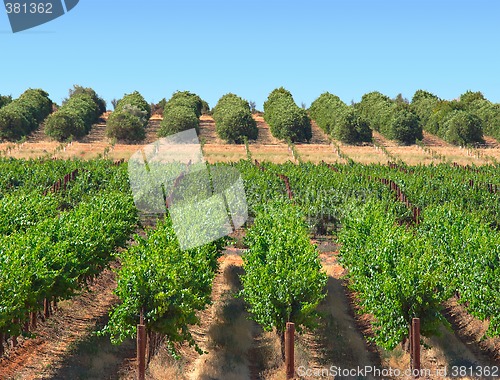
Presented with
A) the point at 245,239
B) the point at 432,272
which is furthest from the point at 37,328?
the point at 432,272

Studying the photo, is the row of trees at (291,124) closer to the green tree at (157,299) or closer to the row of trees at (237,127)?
the row of trees at (237,127)

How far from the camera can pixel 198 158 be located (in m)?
68.3

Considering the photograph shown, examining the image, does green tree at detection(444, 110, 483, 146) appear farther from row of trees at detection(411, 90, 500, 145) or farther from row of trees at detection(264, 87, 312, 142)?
row of trees at detection(264, 87, 312, 142)

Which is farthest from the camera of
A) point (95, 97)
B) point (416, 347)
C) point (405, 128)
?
point (95, 97)

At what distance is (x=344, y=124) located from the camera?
306 ft

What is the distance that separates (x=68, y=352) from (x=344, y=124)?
79.1 meters

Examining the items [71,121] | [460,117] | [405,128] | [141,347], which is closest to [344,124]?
[405,128]

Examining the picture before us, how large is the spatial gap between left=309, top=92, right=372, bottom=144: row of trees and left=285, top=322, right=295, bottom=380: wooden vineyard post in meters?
79.7

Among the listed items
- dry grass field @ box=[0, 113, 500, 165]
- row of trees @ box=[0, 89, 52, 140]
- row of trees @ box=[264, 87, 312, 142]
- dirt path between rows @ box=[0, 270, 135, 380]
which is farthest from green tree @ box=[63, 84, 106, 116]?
dirt path between rows @ box=[0, 270, 135, 380]

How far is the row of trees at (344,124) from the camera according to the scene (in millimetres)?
93438

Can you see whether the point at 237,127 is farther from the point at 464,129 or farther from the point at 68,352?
the point at 68,352

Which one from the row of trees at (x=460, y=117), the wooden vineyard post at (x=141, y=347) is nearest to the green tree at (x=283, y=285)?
the wooden vineyard post at (x=141, y=347)

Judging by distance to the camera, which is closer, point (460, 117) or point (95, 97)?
point (460, 117)

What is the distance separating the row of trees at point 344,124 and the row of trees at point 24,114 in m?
49.4
